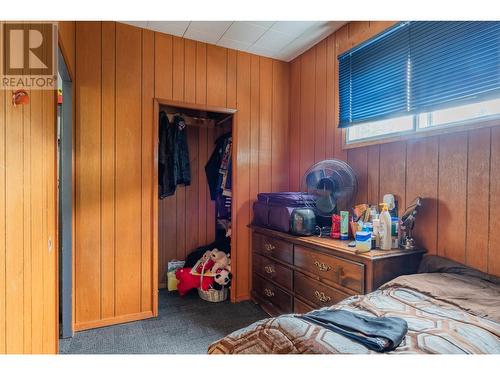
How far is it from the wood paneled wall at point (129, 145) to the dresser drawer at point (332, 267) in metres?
0.88

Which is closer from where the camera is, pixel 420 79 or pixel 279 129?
pixel 420 79

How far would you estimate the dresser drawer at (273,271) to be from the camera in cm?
223

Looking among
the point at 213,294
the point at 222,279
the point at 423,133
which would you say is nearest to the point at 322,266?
the point at 423,133

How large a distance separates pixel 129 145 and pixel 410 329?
88.4 inches

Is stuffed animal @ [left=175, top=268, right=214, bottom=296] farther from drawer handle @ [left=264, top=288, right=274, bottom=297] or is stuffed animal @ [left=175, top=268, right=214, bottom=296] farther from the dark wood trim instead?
the dark wood trim

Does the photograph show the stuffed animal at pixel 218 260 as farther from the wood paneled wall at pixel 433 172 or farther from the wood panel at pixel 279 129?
the wood paneled wall at pixel 433 172

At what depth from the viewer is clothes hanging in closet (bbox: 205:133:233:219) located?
3.00 meters

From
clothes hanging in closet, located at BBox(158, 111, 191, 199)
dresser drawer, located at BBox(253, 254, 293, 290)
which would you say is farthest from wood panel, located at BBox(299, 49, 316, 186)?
clothes hanging in closet, located at BBox(158, 111, 191, 199)

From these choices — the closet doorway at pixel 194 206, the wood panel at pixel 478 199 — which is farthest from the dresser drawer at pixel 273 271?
the wood panel at pixel 478 199

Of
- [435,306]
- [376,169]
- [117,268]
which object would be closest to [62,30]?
[117,268]

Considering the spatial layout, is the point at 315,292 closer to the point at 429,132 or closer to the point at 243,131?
the point at 429,132

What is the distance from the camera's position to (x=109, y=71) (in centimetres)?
227

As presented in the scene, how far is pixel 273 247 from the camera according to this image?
2.42 metres

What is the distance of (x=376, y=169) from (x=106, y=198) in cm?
213
